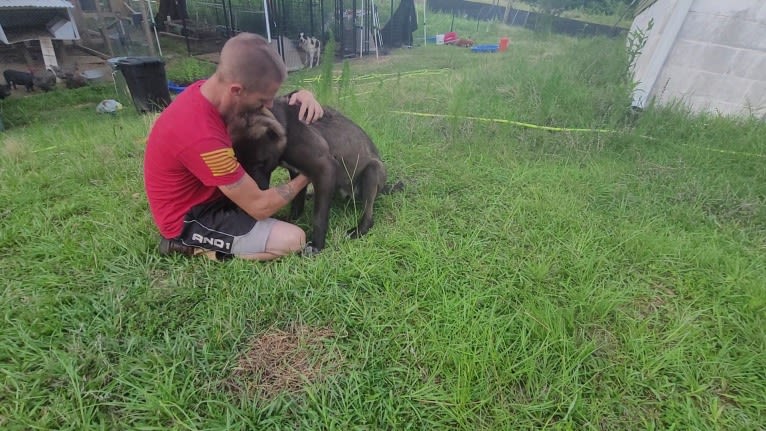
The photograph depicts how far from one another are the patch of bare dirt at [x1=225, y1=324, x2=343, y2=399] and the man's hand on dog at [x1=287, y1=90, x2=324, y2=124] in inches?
53.9

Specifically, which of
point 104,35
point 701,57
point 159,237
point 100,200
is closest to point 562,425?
point 159,237

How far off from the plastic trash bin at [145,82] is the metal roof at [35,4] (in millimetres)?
2858

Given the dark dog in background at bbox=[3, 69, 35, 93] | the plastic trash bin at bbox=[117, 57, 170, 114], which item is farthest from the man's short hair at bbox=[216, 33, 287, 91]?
the dark dog in background at bbox=[3, 69, 35, 93]

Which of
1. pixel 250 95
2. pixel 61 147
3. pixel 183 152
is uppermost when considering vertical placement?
pixel 250 95

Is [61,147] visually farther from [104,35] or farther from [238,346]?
[104,35]

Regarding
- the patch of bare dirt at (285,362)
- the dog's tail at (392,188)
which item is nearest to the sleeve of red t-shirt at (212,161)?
the patch of bare dirt at (285,362)

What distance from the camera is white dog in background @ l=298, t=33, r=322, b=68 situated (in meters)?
10.4

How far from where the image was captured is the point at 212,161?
6.86 ft

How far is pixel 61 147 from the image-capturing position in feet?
13.5

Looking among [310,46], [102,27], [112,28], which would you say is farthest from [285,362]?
[102,27]

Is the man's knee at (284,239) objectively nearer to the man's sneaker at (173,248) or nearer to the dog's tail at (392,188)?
the man's sneaker at (173,248)

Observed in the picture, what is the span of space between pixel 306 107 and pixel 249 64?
0.71 m

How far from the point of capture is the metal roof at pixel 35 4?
23.7 feet

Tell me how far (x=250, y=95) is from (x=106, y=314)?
1.36 m
